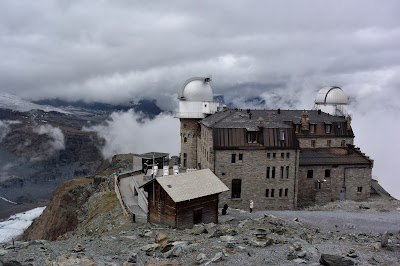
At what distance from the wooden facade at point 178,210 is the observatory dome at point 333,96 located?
1574 inches

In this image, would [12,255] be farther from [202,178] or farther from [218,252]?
[202,178]

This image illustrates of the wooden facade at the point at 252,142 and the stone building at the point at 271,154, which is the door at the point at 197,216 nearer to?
the stone building at the point at 271,154

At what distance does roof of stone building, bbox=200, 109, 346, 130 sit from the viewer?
39.8m

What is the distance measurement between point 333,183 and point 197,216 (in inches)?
987

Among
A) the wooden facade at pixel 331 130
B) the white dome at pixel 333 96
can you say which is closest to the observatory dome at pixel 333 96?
the white dome at pixel 333 96

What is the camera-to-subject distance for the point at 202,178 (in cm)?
2917

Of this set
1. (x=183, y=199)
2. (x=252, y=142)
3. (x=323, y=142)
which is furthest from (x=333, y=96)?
(x=183, y=199)

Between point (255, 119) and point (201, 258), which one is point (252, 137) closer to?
point (255, 119)

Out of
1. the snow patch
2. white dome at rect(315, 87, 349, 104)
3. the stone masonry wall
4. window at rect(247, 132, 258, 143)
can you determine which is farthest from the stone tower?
the snow patch

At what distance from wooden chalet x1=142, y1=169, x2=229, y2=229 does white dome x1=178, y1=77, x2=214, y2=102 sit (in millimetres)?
21335

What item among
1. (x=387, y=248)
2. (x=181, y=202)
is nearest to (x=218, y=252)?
(x=181, y=202)

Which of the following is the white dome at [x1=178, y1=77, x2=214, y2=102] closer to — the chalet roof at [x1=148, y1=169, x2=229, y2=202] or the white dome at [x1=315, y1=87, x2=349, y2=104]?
the chalet roof at [x1=148, y1=169, x2=229, y2=202]

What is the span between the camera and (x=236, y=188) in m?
39.1

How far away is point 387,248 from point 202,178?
1463 centimetres
